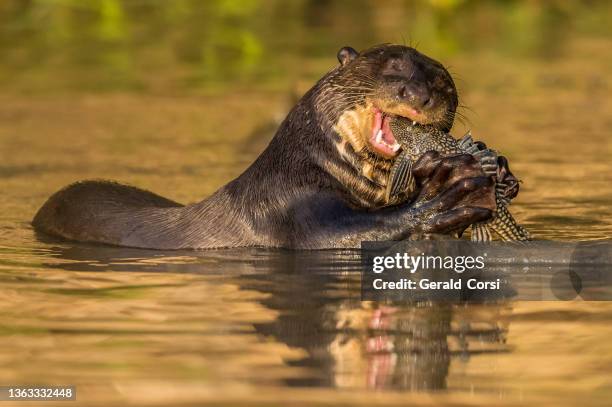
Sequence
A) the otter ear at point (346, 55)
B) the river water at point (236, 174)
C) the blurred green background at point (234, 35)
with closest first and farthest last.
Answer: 1. the river water at point (236, 174)
2. the otter ear at point (346, 55)
3. the blurred green background at point (234, 35)

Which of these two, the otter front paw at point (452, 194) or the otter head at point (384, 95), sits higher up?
the otter head at point (384, 95)

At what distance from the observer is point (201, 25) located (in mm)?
17156

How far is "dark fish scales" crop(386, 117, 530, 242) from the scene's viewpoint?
6211mm

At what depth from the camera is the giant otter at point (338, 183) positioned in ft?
20.6

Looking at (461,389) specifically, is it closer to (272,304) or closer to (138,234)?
(272,304)

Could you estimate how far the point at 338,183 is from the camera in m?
6.80

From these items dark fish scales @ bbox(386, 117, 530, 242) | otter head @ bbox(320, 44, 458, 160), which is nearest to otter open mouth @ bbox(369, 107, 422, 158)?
otter head @ bbox(320, 44, 458, 160)

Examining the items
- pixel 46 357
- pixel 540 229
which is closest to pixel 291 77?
pixel 540 229

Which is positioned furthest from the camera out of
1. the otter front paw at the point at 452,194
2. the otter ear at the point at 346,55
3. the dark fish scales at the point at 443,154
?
the otter ear at the point at 346,55

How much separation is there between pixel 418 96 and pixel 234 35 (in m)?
9.72

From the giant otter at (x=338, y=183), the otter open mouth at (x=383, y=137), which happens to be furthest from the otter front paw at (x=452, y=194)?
the otter open mouth at (x=383, y=137)

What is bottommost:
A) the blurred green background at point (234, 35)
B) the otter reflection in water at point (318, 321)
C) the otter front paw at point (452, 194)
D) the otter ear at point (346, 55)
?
the otter reflection in water at point (318, 321)

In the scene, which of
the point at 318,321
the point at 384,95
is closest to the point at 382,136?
the point at 384,95

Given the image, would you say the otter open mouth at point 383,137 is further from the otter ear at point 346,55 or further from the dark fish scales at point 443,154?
the otter ear at point 346,55
